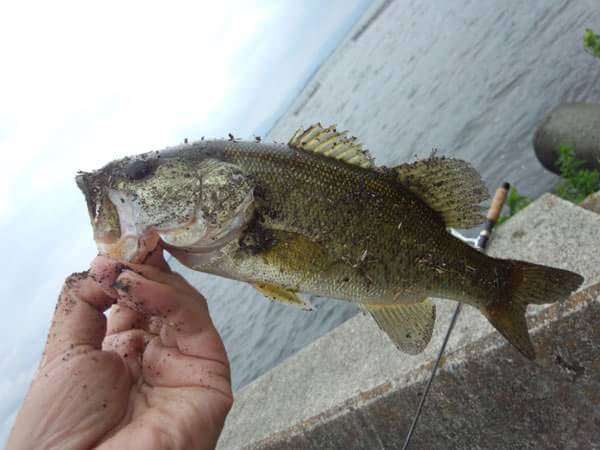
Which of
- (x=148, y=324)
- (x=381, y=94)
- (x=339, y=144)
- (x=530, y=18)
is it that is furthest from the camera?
(x=381, y=94)

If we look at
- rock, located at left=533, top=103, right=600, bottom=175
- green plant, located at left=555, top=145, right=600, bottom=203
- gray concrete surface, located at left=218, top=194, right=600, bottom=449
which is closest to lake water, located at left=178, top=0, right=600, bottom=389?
rock, located at left=533, top=103, right=600, bottom=175

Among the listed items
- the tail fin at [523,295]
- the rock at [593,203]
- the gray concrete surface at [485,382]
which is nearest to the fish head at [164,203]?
the tail fin at [523,295]

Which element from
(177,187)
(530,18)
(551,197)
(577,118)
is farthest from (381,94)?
(177,187)

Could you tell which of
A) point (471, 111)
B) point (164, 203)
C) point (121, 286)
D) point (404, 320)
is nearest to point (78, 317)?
point (121, 286)

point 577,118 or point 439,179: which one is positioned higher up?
point 439,179

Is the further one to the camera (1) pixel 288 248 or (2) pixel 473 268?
(2) pixel 473 268

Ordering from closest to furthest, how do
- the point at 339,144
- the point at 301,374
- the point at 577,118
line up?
the point at 339,144, the point at 301,374, the point at 577,118

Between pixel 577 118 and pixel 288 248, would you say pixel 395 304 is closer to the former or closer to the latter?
pixel 288 248
